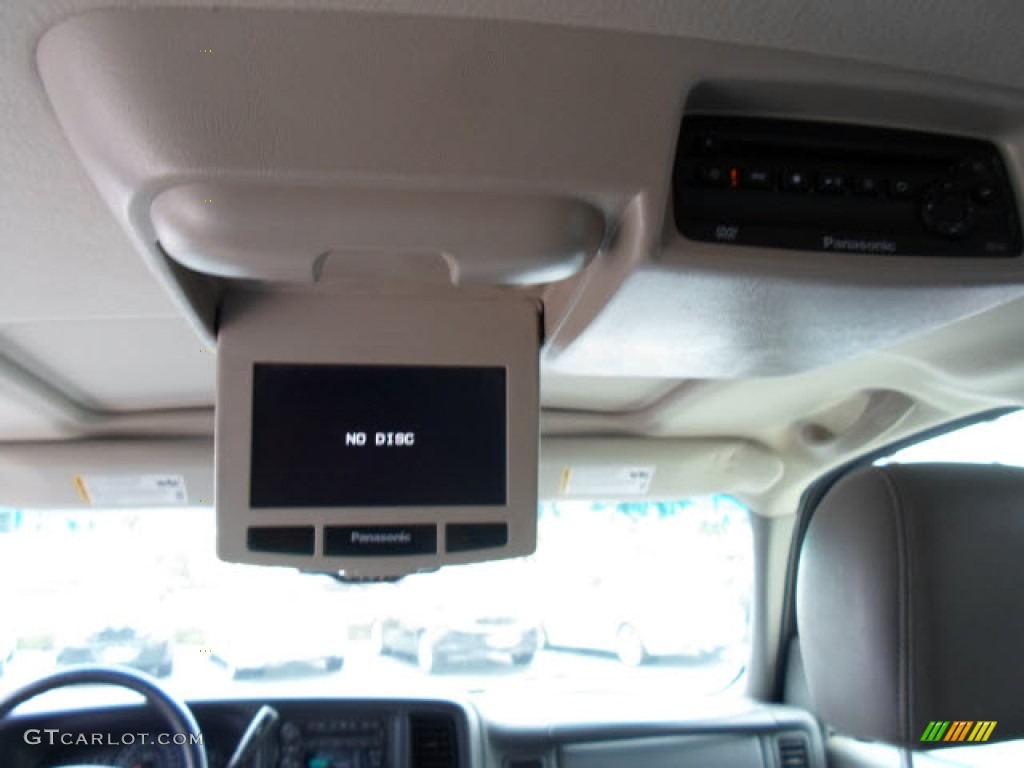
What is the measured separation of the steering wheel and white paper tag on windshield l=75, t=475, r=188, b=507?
0.79m

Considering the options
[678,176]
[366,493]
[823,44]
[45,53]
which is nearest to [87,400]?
[366,493]

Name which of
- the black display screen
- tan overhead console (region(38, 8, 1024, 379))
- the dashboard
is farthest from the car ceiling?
the dashboard

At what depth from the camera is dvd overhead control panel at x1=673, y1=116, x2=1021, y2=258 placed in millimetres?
1190

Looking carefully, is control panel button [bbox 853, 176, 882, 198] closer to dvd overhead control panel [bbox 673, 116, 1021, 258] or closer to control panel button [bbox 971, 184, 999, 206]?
dvd overhead control panel [bbox 673, 116, 1021, 258]

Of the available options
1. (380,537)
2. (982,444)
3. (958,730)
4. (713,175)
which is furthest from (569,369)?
(982,444)

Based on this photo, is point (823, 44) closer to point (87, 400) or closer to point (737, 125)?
point (737, 125)

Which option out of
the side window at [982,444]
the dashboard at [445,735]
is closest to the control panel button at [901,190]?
the side window at [982,444]

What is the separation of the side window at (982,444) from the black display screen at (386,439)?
1.51 metres

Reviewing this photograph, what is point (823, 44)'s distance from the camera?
3.58 ft

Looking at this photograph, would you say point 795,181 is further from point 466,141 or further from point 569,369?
point 569,369

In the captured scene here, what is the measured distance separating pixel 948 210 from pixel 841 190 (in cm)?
16

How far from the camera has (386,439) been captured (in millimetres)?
1660

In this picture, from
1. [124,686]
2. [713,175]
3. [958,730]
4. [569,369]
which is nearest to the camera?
[713,175]

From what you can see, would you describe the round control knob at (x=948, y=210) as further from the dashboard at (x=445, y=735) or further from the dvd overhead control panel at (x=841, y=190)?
the dashboard at (x=445, y=735)
